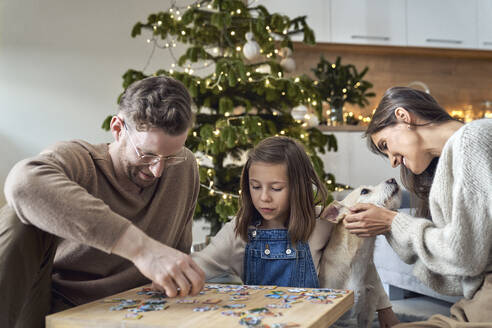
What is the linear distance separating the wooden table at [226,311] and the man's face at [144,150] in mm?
371

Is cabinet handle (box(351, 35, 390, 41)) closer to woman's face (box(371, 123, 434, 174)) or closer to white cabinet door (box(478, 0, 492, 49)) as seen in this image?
white cabinet door (box(478, 0, 492, 49))

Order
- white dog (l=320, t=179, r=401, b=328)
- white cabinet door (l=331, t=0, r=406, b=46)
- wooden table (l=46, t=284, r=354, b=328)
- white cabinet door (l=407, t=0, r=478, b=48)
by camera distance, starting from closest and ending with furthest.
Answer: wooden table (l=46, t=284, r=354, b=328)
white dog (l=320, t=179, r=401, b=328)
white cabinet door (l=331, t=0, r=406, b=46)
white cabinet door (l=407, t=0, r=478, b=48)

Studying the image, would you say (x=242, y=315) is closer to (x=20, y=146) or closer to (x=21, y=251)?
(x=21, y=251)

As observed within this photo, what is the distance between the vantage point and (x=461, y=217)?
53.7 inches

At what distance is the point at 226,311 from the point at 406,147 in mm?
905

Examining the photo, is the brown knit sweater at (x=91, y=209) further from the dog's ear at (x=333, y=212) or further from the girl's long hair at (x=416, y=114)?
the girl's long hair at (x=416, y=114)

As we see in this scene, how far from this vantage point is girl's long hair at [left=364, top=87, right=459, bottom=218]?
168cm

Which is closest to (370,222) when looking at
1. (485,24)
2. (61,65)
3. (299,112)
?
(299,112)

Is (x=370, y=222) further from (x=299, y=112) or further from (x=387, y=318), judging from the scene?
(x=299, y=112)

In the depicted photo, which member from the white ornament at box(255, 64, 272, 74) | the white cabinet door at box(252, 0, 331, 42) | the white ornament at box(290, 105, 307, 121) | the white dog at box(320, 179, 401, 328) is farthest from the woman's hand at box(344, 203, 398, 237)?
the white cabinet door at box(252, 0, 331, 42)

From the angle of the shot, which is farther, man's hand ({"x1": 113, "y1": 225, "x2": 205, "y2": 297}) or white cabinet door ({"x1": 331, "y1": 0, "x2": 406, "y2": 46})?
white cabinet door ({"x1": 331, "y1": 0, "x2": 406, "y2": 46})

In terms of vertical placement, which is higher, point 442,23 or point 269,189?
point 442,23

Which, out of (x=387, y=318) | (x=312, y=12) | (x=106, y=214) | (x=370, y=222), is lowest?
(x=387, y=318)

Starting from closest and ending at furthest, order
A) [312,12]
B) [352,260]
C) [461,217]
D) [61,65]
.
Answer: [461,217] → [352,260] → [61,65] → [312,12]
